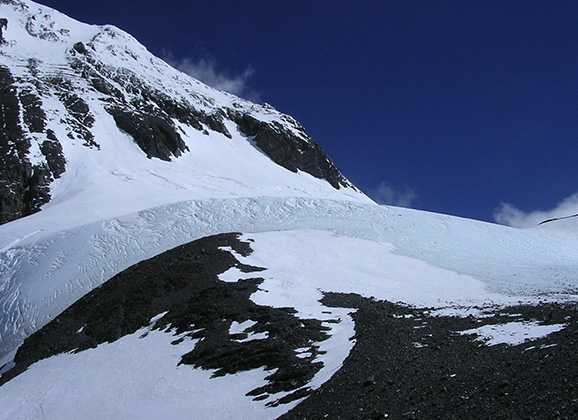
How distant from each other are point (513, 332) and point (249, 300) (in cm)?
1265

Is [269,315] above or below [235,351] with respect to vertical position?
above

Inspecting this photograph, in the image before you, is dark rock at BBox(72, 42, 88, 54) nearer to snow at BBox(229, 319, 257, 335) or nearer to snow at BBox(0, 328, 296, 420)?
snow at BBox(0, 328, 296, 420)

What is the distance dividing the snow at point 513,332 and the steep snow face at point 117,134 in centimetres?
3742

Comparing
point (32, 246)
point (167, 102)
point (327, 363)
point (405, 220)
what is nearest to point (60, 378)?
point (327, 363)

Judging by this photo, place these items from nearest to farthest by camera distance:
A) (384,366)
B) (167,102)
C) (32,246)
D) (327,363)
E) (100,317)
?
(384,366)
(327,363)
(100,317)
(32,246)
(167,102)

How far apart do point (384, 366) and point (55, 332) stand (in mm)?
21064

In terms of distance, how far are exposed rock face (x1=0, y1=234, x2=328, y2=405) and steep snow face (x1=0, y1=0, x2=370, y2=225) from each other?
1668 centimetres

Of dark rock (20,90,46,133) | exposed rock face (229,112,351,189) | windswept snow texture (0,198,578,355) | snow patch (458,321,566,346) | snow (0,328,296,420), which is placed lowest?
snow (0,328,296,420)

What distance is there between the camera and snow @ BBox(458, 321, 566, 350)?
56.9 ft

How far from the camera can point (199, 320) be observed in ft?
84.9

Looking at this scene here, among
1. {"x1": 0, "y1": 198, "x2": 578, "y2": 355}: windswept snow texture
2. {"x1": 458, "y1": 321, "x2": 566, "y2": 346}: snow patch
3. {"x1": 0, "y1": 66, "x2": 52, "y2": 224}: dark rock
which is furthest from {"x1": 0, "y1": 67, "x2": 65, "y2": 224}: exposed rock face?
{"x1": 458, "y1": 321, "x2": 566, "y2": 346}: snow patch

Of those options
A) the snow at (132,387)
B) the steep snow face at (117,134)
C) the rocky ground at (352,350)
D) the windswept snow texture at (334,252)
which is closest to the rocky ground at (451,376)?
the rocky ground at (352,350)

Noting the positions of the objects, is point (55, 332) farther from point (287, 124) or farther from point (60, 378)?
point (287, 124)

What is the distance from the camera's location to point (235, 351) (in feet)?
70.8
